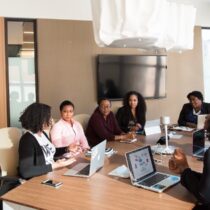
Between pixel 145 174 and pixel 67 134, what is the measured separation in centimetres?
126

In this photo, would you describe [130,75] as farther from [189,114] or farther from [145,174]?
[145,174]

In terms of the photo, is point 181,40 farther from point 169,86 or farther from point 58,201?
point 169,86

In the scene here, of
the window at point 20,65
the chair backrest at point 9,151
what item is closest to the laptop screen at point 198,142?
the chair backrest at point 9,151

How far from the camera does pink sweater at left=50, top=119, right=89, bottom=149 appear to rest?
10.3ft

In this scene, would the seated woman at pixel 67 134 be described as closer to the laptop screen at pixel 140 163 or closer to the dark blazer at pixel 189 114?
the laptop screen at pixel 140 163

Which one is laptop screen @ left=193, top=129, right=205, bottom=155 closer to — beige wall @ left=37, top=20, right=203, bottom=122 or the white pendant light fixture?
the white pendant light fixture

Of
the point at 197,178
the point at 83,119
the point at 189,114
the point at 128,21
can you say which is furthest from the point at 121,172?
the point at 189,114

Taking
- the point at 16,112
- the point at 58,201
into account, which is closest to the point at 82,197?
the point at 58,201

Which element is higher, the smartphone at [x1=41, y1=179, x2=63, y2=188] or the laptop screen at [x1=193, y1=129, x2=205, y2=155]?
the laptop screen at [x1=193, y1=129, x2=205, y2=155]

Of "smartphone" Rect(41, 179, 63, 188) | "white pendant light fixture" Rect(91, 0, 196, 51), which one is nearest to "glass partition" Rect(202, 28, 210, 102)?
"white pendant light fixture" Rect(91, 0, 196, 51)

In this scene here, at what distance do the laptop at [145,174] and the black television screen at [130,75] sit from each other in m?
2.62

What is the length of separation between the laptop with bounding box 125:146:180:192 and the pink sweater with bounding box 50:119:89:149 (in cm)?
107

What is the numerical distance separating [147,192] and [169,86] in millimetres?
3614

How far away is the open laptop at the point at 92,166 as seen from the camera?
222cm
